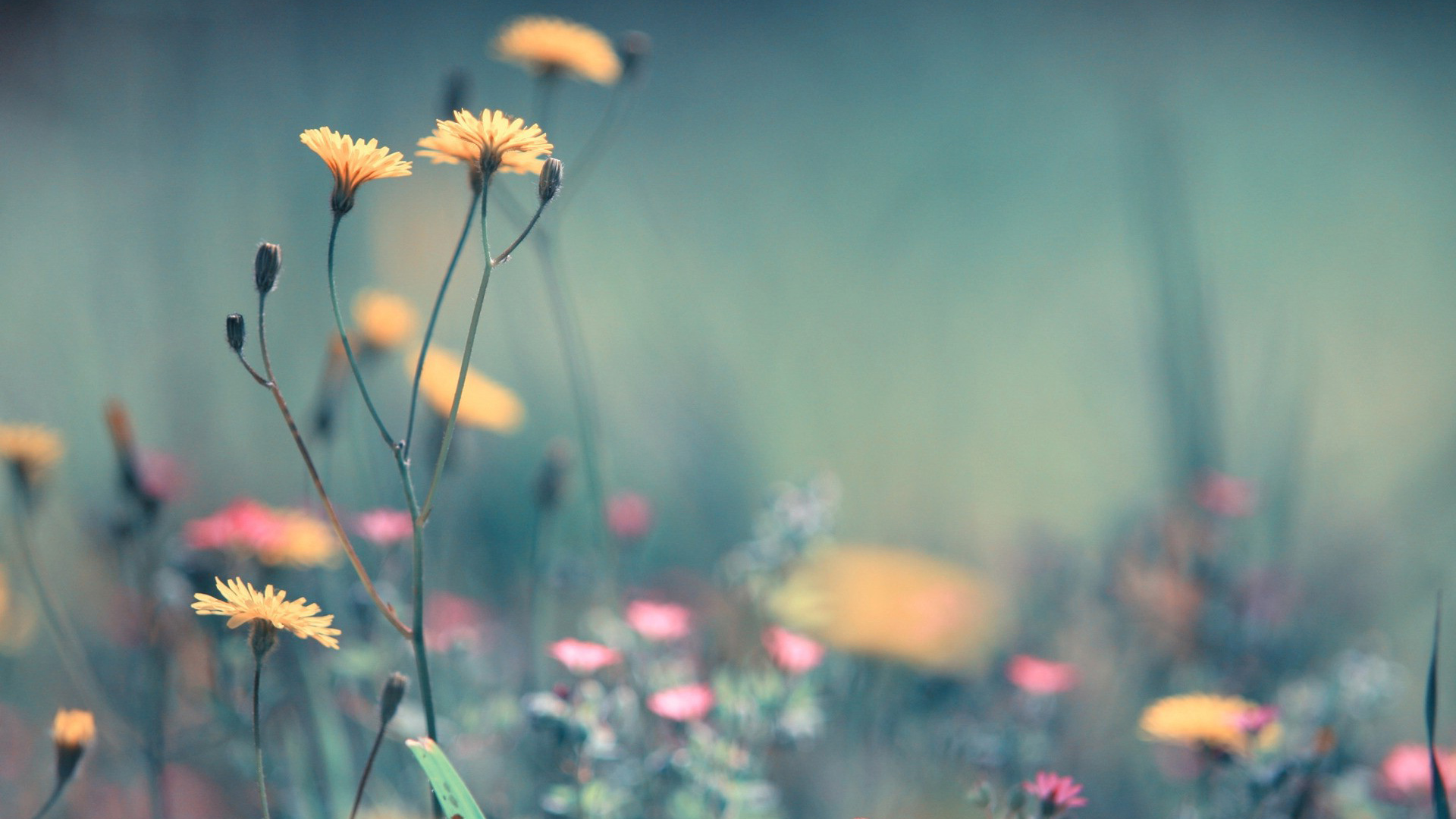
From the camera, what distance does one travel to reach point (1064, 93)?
1.63 metres

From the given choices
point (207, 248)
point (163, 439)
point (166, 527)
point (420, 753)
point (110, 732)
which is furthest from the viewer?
point (207, 248)

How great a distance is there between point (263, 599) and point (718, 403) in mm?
965

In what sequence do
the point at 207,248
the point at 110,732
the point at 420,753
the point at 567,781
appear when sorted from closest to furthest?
the point at 420,753
the point at 567,781
the point at 110,732
the point at 207,248

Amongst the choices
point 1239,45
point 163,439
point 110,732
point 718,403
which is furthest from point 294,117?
point 1239,45

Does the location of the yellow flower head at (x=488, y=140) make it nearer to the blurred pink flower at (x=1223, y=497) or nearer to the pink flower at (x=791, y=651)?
the pink flower at (x=791, y=651)

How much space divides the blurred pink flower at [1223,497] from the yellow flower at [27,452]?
1012 mm

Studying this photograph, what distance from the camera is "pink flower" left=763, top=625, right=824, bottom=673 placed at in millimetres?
657

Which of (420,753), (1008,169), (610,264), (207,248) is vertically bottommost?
(420,753)

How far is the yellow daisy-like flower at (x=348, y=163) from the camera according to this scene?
378 millimetres

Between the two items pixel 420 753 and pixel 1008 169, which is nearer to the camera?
pixel 420 753

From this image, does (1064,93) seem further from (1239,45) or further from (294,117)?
(294,117)

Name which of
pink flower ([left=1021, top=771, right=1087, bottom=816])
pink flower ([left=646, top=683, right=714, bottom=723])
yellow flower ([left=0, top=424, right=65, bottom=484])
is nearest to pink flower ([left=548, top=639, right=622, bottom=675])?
pink flower ([left=646, top=683, right=714, bottom=723])

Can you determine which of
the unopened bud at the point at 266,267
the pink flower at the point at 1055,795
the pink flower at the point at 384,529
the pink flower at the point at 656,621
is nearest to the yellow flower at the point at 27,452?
the pink flower at the point at 384,529

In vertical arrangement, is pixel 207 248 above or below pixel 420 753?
above
